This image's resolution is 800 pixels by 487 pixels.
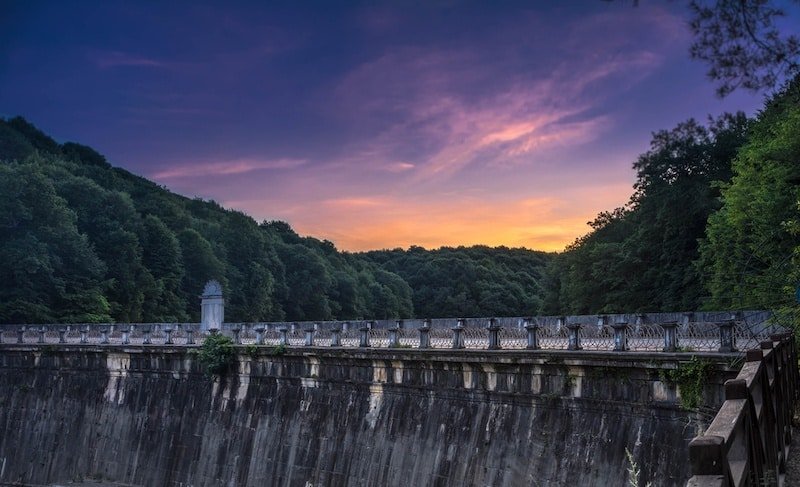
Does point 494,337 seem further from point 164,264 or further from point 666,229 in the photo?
point 164,264

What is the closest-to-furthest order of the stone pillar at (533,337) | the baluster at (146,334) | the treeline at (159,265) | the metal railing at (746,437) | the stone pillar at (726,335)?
the metal railing at (746,437) → the stone pillar at (726,335) → the stone pillar at (533,337) → the baluster at (146,334) → the treeline at (159,265)

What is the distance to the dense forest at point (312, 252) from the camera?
2859 centimetres

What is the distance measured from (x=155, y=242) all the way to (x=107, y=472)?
3327 cm

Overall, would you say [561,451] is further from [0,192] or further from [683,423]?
[0,192]

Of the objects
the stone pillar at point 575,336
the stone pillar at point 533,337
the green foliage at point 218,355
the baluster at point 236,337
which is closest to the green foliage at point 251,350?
the green foliage at point 218,355

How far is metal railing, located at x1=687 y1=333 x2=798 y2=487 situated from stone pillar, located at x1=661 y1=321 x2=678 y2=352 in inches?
283

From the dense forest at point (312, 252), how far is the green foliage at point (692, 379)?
4024 millimetres

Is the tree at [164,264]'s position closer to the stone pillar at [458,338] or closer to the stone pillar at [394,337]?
A: the stone pillar at [394,337]

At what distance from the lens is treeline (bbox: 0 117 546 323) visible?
4703 centimetres

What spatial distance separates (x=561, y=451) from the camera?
1662cm

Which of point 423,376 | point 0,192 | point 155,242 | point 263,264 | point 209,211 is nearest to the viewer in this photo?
point 423,376

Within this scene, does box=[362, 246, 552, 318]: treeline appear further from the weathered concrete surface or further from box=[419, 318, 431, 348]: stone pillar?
box=[419, 318, 431, 348]: stone pillar

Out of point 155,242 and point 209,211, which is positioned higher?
point 209,211

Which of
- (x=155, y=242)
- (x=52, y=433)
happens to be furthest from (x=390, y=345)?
(x=155, y=242)
